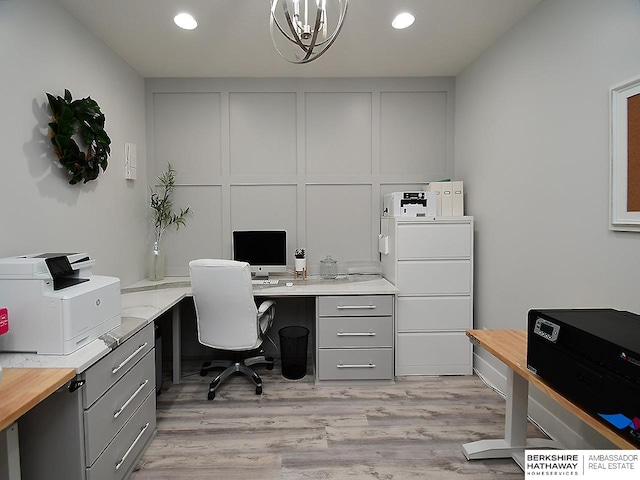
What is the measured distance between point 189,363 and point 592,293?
3.32 m

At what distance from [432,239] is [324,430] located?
174 cm

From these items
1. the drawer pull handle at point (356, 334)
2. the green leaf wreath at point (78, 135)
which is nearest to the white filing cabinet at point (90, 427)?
the green leaf wreath at point (78, 135)

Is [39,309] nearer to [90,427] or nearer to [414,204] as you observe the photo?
[90,427]

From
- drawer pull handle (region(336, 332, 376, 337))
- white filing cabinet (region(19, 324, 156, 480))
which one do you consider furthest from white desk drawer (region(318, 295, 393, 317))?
white filing cabinet (region(19, 324, 156, 480))

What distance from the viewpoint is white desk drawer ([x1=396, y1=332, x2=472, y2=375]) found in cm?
315

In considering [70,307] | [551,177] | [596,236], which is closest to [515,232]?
[551,177]

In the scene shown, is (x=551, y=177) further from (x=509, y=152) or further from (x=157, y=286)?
(x=157, y=286)

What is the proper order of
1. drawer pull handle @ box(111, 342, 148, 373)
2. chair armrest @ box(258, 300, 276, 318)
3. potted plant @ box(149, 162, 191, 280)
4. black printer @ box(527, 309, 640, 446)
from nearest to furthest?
black printer @ box(527, 309, 640, 446)
drawer pull handle @ box(111, 342, 148, 373)
chair armrest @ box(258, 300, 276, 318)
potted plant @ box(149, 162, 191, 280)

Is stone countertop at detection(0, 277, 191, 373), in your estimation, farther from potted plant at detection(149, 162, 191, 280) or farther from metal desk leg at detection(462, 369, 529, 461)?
metal desk leg at detection(462, 369, 529, 461)

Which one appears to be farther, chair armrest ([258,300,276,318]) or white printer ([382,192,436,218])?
white printer ([382,192,436,218])

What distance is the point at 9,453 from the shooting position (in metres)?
1.24

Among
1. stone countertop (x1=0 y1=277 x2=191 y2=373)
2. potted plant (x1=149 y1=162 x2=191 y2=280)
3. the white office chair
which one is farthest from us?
potted plant (x1=149 y1=162 x2=191 y2=280)

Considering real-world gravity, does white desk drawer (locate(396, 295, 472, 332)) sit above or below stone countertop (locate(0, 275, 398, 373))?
below

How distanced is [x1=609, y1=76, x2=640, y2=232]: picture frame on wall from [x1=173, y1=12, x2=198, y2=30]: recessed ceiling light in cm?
259
